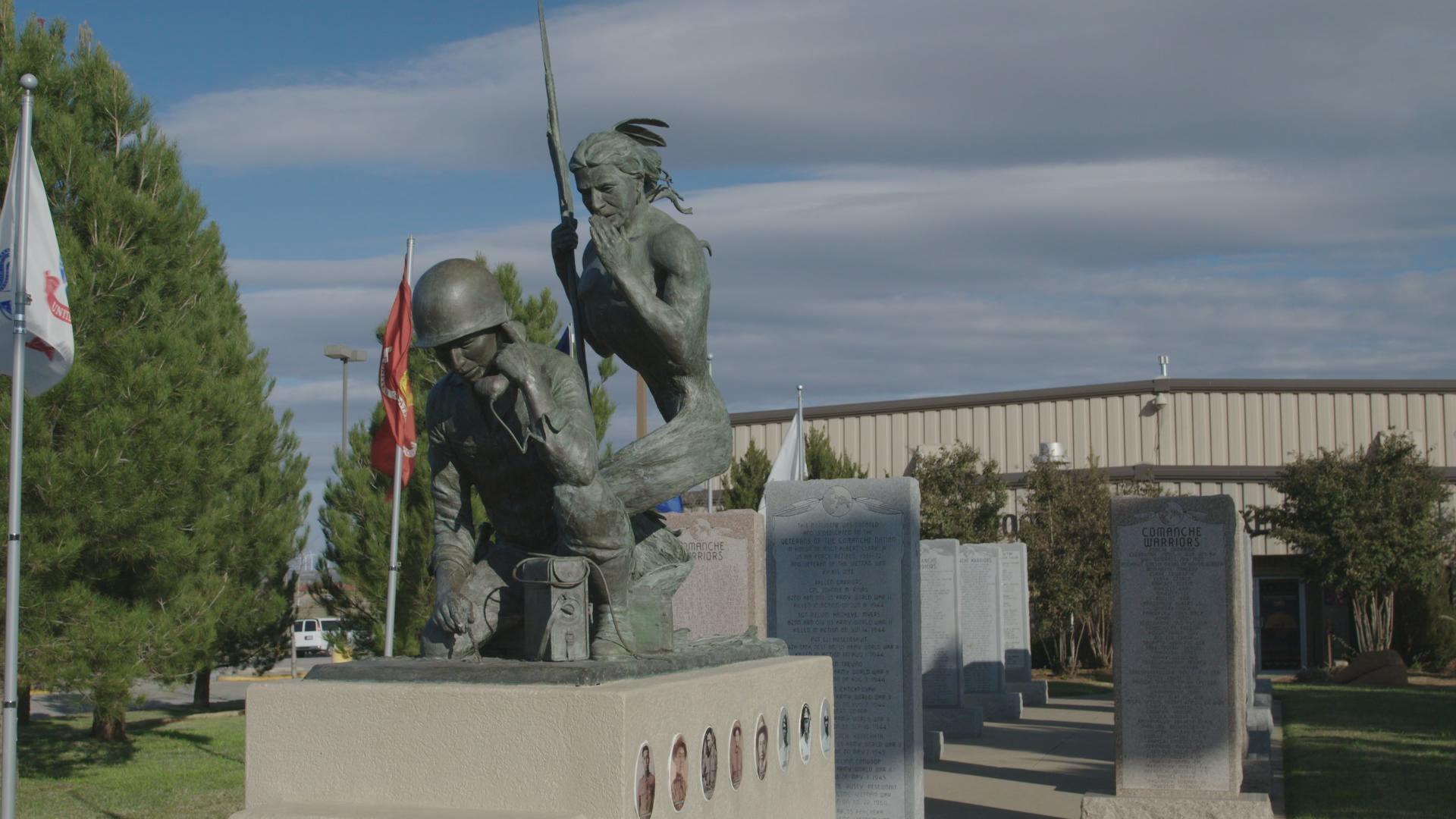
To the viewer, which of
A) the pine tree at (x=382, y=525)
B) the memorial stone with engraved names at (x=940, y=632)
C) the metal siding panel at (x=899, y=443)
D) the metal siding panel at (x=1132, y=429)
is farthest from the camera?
the metal siding panel at (x=899, y=443)

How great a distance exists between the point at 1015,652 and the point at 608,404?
11669 millimetres

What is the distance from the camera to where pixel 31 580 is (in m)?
12.4

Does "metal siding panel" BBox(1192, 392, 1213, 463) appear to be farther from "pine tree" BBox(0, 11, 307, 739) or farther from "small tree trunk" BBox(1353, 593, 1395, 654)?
"pine tree" BBox(0, 11, 307, 739)

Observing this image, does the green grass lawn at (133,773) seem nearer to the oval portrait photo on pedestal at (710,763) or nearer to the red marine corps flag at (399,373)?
the red marine corps flag at (399,373)

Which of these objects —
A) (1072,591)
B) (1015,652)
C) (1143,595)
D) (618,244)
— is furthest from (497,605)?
(1072,591)

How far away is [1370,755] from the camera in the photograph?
1494cm

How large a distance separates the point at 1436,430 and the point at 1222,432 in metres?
4.52

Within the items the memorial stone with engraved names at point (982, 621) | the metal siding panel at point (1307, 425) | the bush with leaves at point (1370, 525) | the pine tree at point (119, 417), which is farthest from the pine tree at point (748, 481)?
the pine tree at point (119, 417)

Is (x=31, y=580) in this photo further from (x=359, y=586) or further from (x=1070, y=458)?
(x=1070, y=458)

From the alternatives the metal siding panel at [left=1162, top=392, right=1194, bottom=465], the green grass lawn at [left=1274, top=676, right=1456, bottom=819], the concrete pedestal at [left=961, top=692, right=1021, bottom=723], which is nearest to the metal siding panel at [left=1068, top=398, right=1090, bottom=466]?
the metal siding panel at [left=1162, top=392, right=1194, bottom=465]

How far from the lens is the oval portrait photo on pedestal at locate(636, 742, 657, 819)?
3839mm

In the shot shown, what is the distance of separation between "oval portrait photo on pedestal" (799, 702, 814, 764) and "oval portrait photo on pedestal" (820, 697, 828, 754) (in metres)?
0.15

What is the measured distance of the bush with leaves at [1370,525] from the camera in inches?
1096

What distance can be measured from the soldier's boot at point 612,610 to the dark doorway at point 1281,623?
29793mm
